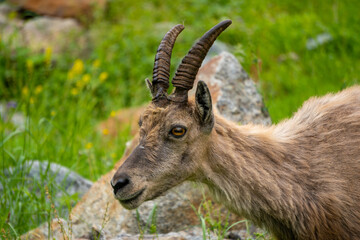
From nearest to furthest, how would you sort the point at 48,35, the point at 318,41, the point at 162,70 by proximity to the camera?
the point at 162,70 → the point at 318,41 → the point at 48,35

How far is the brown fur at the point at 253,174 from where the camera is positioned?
12.6 ft

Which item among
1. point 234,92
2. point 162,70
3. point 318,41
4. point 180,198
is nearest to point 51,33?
point 318,41

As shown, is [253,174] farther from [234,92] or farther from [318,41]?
[318,41]

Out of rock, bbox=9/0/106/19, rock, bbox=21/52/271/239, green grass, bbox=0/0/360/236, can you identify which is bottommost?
rock, bbox=21/52/271/239

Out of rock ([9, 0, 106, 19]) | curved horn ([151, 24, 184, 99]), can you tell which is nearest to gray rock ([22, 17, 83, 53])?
rock ([9, 0, 106, 19])

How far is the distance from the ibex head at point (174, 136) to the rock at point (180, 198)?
0.99 metres

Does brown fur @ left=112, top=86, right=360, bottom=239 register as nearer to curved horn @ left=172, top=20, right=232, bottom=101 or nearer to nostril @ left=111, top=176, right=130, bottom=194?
nostril @ left=111, top=176, right=130, bottom=194

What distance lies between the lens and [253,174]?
389 centimetres

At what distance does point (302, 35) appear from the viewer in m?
10.1

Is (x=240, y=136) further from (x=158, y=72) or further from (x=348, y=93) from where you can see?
(x=348, y=93)

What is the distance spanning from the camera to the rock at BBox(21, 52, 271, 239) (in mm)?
5082

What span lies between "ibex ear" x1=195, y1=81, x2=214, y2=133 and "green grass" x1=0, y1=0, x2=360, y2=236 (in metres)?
2.50

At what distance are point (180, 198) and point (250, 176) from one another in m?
1.47

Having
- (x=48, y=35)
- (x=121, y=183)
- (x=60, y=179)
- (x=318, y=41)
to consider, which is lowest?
(x=60, y=179)
